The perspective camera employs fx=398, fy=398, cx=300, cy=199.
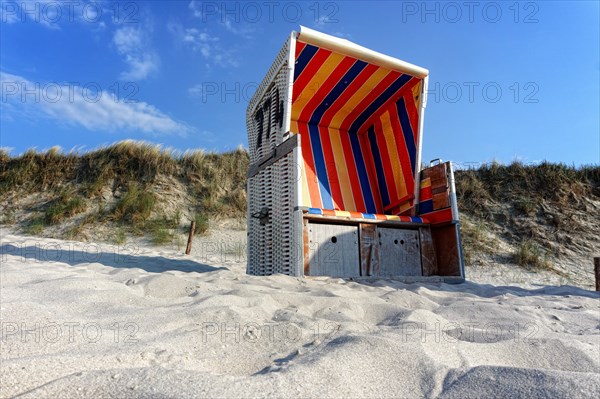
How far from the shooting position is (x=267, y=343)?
1496 millimetres

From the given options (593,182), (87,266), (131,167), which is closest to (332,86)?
(87,266)

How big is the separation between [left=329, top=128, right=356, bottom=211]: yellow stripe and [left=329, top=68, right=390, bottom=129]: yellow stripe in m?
0.18

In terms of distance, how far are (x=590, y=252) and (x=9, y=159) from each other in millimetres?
14829

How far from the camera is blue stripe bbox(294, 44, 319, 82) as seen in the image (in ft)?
14.5

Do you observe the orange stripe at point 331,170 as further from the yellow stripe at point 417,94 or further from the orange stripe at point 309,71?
the yellow stripe at point 417,94

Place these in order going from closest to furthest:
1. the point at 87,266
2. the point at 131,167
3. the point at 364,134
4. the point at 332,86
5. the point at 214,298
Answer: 1. the point at 214,298
2. the point at 87,266
3. the point at 332,86
4. the point at 364,134
5. the point at 131,167

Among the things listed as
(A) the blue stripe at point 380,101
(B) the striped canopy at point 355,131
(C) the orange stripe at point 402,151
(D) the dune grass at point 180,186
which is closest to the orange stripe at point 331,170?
(B) the striped canopy at point 355,131

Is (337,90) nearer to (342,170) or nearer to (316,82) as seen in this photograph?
(316,82)

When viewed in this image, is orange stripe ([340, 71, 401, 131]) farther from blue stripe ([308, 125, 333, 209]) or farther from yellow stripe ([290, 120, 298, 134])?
yellow stripe ([290, 120, 298, 134])

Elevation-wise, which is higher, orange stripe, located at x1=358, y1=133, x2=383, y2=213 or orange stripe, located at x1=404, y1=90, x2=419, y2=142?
orange stripe, located at x1=404, y1=90, x2=419, y2=142

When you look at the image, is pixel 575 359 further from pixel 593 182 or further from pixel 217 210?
pixel 593 182

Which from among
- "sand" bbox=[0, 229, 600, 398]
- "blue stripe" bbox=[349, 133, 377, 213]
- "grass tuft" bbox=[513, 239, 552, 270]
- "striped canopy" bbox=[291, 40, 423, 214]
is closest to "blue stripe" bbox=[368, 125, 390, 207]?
"striped canopy" bbox=[291, 40, 423, 214]

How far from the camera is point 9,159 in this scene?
1091 cm

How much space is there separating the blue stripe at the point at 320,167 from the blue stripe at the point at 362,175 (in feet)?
1.89
